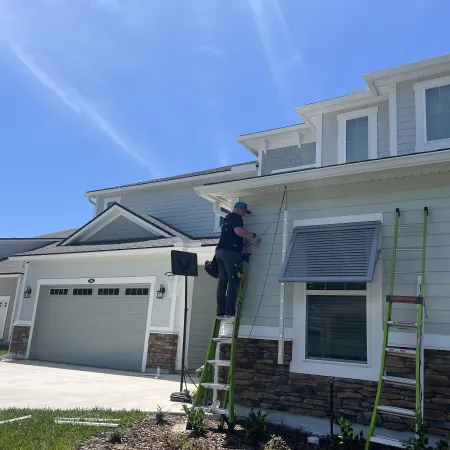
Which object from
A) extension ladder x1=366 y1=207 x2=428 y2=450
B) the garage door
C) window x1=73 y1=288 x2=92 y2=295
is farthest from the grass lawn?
window x1=73 y1=288 x2=92 y2=295

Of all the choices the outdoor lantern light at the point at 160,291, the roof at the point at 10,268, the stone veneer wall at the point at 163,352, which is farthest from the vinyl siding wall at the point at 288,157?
the roof at the point at 10,268

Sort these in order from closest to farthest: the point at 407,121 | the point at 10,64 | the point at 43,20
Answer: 1. the point at 407,121
2. the point at 43,20
3. the point at 10,64

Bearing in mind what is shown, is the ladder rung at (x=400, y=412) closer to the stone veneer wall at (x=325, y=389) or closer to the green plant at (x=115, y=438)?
the stone veneer wall at (x=325, y=389)

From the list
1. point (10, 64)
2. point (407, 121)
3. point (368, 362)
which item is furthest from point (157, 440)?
point (10, 64)

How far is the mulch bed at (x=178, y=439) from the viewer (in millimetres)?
4410

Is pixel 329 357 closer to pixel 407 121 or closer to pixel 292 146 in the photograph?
pixel 407 121

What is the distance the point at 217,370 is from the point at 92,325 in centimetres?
682

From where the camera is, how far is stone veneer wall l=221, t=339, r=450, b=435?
4918 millimetres

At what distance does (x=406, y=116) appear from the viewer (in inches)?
303

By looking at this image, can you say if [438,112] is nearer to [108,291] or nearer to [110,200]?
[108,291]

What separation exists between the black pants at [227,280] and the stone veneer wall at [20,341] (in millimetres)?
9125

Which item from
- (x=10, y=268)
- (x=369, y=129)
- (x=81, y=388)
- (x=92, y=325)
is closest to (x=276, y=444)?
(x=81, y=388)

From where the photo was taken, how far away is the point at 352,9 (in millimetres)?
7715

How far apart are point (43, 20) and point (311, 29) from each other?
5.10 metres
